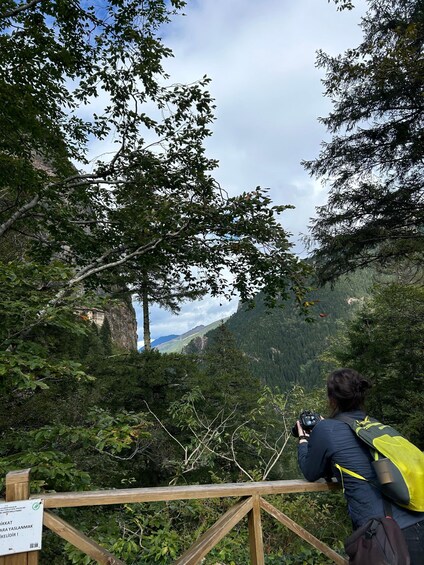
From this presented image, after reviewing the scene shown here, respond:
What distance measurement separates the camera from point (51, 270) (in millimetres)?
3627

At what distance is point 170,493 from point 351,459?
1.05 m

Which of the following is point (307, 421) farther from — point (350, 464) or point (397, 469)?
point (397, 469)

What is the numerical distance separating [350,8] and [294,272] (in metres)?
3.93

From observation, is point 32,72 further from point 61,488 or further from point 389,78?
point 389,78

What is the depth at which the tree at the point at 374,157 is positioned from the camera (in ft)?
22.6

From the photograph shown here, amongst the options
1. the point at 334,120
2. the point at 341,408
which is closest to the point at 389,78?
the point at 334,120

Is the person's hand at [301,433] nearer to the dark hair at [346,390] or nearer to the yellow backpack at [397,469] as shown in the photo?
the dark hair at [346,390]

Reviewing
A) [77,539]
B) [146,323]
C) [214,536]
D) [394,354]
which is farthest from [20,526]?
[394,354]

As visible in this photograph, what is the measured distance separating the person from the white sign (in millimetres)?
1502

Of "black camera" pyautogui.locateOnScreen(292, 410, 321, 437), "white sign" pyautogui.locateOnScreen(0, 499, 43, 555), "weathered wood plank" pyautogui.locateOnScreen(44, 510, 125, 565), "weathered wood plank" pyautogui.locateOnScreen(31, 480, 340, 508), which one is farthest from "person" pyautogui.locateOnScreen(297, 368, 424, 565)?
"white sign" pyautogui.locateOnScreen(0, 499, 43, 555)

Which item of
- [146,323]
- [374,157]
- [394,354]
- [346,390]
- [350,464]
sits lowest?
[394,354]

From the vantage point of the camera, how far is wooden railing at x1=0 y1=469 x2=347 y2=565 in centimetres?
182

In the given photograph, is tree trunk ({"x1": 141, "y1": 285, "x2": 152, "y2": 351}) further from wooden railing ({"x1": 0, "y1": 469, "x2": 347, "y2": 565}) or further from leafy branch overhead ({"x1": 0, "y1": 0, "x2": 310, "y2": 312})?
wooden railing ({"x1": 0, "y1": 469, "x2": 347, "y2": 565})

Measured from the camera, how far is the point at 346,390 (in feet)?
6.68
